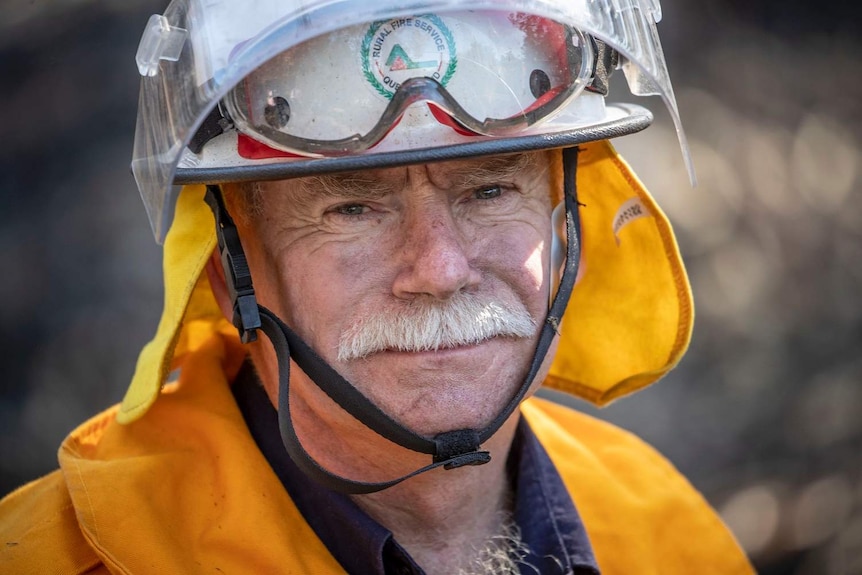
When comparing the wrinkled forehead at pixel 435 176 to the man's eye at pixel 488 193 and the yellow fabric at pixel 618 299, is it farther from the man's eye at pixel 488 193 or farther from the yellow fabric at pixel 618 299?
the yellow fabric at pixel 618 299

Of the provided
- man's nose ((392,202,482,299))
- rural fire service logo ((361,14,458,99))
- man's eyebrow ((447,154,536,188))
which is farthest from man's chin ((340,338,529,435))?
rural fire service logo ((361,14,458,99))

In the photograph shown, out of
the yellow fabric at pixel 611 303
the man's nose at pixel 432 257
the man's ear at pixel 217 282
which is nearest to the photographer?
the man's nose at pixel 432 257

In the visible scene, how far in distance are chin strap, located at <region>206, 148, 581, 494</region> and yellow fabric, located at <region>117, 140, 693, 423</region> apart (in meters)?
0.24

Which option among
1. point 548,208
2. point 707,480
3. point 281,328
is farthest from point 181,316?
point 707,480

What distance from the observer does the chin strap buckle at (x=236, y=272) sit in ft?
6.57

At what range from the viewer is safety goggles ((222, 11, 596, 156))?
1.81 metres

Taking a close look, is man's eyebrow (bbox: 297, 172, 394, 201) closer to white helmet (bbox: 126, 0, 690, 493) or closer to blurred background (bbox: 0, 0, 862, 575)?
white helmet (bbox: 126, 0, 690, 493)

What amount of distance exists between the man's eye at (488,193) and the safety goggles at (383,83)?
0.64 ft

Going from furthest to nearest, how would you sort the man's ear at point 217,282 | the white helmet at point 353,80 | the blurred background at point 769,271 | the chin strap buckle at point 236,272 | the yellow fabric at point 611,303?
the blurred background at point 769,271, the yellow fabric at point 611,303, the man's ear at point 217,282, the chin strap buckle at point 236,272, the white helmet at point 353,80

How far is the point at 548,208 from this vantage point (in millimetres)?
2236

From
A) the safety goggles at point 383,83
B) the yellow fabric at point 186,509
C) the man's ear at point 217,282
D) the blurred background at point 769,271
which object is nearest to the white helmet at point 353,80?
the safety goggles at point 383,83

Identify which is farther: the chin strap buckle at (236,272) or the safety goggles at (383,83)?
the chin strap buckle at (236,272)

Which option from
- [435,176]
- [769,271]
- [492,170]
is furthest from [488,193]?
[769,271]

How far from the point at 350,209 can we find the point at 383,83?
302mm
